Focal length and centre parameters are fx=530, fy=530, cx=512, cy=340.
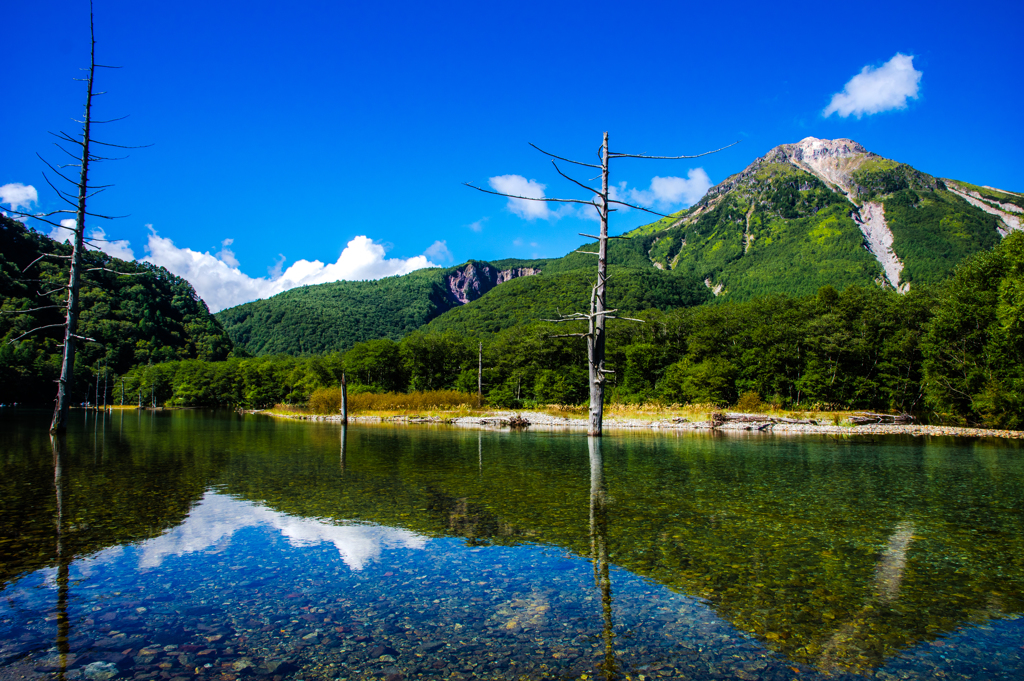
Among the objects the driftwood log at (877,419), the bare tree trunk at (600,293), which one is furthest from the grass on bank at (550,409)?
the bare tree trunk at (600,293)

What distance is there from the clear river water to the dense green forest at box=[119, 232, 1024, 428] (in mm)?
35165

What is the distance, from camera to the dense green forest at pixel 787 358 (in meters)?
37.9

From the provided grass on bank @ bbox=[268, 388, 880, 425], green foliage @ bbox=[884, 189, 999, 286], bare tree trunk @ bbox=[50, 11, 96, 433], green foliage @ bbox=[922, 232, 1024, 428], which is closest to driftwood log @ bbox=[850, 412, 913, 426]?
grass on bank @ bbox=[268, 388, 880, 425]

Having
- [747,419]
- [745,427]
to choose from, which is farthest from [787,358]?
[745,427]

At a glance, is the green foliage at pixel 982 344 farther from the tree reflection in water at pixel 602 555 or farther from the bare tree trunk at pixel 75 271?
the bare tree trunk at pixel 75 271

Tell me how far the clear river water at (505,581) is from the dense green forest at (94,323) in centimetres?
6719

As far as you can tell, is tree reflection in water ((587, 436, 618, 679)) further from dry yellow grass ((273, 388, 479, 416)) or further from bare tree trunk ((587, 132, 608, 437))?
dry yellow grass ((273, 388, 479, 416))

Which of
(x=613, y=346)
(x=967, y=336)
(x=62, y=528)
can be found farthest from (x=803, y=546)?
(x=613, y=346)

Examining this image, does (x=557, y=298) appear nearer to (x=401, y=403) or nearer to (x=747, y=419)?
(x=401, y=403)

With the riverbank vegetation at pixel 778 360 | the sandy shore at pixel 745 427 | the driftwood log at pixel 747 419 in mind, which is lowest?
the sandy shore at pixel 745 427

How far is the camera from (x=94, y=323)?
122 meters

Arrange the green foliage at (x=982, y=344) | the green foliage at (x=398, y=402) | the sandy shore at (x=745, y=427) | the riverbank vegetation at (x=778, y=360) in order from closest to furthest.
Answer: the green foliage at (x=982, y=344) → the sandy shore at (x=745, y=427) → the riverbank vegetation at (x=778, y=360) → the green foliage at (x=398, y=402)

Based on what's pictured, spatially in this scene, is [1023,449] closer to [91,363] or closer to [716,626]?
[716,626]

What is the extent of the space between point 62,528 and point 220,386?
394ft
